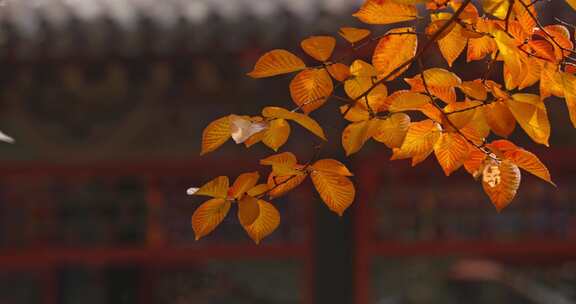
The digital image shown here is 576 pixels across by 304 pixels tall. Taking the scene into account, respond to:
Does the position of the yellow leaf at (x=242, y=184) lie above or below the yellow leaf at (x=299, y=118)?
below

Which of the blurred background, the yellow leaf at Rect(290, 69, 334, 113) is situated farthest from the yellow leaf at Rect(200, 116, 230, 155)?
the blurred background

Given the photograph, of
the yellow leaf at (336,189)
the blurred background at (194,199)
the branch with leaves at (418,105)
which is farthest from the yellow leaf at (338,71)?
the blurred background at (194,199)

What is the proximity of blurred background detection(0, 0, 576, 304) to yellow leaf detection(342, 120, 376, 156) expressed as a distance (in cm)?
213

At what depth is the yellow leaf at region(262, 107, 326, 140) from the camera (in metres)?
1.19

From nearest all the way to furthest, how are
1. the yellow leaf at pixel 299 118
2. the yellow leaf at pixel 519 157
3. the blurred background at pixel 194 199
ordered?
the yellow leaf at pixel 299 118 → the yellow leaf at pixel 519 157 → the blurred background at pixel 194 199

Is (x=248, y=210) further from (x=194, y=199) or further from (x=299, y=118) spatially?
(x=194, y=199)

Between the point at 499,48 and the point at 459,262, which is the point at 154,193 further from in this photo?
the point at 499,48

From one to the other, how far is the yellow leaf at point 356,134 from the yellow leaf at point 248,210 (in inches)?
4.8

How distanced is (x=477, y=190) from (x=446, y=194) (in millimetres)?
118

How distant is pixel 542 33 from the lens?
131 cm

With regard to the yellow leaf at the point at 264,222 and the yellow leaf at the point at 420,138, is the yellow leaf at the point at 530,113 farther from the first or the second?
the yellow leaf at the point at 264,222

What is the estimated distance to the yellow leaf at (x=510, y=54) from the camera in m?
1.22

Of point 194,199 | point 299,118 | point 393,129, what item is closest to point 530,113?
point 393,129

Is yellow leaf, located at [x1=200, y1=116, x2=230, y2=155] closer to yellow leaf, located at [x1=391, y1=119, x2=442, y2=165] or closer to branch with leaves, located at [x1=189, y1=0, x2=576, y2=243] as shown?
branch with leaves, located at [x1=189, y1=0, x2=576, y2=243]
